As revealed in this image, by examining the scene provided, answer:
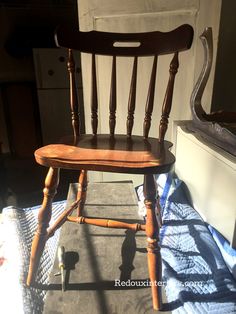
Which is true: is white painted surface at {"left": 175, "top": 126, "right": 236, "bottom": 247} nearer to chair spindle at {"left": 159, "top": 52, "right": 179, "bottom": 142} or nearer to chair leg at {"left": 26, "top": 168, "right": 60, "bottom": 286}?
chair spindle at {"left": 159, "top": 52, "right": 179, "bottom": 142}

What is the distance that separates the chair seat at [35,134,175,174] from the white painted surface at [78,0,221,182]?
1.79 feet

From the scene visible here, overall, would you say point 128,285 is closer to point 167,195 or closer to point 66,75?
point 167,195

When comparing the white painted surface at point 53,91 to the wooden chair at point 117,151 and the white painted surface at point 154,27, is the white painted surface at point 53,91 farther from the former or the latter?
the wooden chair at point 117,151

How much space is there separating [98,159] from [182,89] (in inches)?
31.4

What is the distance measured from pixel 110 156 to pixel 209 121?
50 centimetres

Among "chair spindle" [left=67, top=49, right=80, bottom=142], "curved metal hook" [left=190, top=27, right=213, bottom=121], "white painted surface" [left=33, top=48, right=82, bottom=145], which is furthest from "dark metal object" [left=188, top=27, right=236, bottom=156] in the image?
"white painted surface" [left=33, top=48, right=82, bottom=145]

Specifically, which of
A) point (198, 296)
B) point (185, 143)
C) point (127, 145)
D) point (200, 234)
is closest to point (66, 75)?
point (185, 143)

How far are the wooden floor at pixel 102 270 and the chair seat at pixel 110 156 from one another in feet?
1.26

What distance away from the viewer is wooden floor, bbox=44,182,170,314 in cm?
83

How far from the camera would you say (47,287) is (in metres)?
0.90

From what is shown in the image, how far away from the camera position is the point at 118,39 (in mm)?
1000

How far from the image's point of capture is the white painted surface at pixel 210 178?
0.93 meters

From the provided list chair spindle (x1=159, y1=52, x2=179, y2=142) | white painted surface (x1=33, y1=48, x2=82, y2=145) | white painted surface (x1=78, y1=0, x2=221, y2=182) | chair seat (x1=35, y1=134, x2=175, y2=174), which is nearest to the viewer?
chair seat (x1=35, y1=134, x2=175, y2=174)

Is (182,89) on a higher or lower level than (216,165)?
higher
